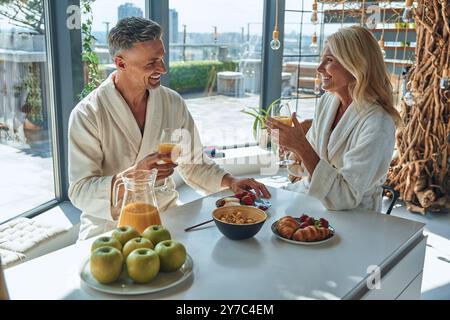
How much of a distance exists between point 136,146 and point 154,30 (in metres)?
0.50

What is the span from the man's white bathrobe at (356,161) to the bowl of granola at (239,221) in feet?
1.12

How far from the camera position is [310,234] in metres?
1.39

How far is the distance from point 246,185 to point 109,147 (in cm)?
60

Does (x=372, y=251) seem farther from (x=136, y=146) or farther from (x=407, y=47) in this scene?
(x=407, y=47)

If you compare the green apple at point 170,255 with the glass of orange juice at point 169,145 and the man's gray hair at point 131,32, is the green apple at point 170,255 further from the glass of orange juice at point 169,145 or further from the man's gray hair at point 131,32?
the man's gray hair at point 131,32

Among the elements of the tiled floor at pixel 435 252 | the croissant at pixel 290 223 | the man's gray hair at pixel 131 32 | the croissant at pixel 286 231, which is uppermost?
the man's gray hair at pixel 131 32

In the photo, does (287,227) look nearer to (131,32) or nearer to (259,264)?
(259,264)

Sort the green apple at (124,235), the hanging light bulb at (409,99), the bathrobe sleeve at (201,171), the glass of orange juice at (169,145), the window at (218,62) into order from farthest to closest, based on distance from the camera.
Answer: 1. the window at (218,62)
2. the hanging light bulb at (409,99)
3. the bathrobe sleeve at (201,171)
4. the glass of orange juice at (169,145)
5. the green apple at (124,235)

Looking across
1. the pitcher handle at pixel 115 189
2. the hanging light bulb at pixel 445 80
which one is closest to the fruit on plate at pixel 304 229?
the pitcher handle at pixel 115 189

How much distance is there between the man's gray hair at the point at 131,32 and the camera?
1892 mm

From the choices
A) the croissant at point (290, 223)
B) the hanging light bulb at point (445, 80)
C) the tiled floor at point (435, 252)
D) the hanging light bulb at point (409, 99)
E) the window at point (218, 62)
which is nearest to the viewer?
the croissant at point (290, 223)

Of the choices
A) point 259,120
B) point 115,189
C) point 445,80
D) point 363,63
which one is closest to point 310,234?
point 115,189

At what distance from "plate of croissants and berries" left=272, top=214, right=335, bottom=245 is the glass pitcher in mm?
394

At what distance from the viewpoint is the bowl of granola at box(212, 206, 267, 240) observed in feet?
4.51
